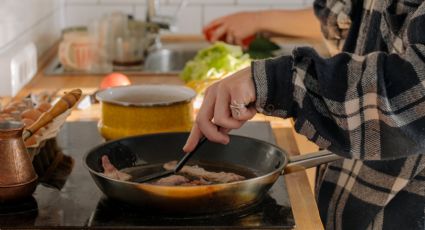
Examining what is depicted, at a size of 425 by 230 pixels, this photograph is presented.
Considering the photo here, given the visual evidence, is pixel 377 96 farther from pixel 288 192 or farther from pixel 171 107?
pixel 171 107

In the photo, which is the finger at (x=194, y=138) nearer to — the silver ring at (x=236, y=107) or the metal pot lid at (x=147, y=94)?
the silver ring at (x=236, y=107)

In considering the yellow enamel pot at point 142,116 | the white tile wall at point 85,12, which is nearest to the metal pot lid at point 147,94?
the yellow enamel pot at point 142,116

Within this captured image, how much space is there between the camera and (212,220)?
111 cm

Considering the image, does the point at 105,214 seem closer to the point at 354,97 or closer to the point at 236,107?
the point at 236,107

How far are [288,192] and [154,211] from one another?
0.82 feet

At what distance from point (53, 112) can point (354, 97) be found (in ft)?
1.69

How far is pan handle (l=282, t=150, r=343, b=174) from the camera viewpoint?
1.21 meters

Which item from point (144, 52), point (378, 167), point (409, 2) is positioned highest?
point (409, 2)

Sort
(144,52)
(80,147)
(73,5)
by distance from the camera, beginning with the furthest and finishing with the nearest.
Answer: (73,5) → (144,52) → (80,147)

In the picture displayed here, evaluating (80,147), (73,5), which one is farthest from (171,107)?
(73,5)

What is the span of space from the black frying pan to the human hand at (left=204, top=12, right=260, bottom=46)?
4.20 ft

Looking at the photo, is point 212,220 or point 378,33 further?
point 378,33

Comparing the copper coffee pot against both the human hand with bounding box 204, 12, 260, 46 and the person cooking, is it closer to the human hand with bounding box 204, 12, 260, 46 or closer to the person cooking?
the person cooking

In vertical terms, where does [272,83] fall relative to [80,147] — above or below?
above
